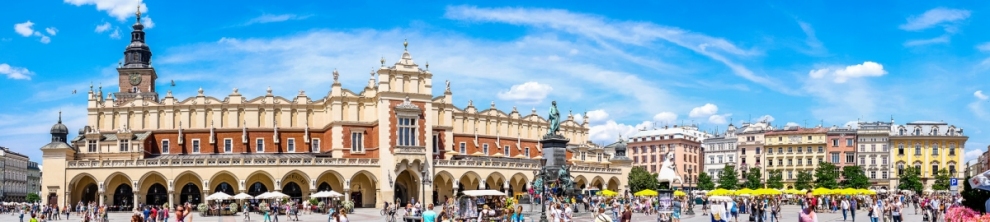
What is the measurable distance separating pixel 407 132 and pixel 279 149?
12292 millimetres

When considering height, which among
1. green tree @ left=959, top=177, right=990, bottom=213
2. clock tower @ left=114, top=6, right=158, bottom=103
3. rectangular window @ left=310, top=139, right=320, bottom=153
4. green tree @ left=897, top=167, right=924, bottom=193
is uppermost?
clock tower @ left=114, top=6, right=158, bottom=103

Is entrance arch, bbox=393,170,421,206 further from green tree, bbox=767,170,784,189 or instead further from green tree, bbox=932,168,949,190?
green tree, bbox=932,168,949,190

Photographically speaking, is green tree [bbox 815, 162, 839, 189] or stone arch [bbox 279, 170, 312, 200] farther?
green tree [bbox 815, 162, 839, 189]

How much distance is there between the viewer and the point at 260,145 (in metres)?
84.4

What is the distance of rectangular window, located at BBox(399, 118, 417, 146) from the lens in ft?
262

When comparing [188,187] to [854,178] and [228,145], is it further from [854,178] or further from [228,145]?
[854,178]

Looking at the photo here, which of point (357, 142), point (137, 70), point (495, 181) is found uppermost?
point (137, 70)

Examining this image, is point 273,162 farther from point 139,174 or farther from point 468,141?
point 468,141

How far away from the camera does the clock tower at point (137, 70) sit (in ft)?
348

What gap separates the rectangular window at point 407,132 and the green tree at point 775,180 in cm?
5706

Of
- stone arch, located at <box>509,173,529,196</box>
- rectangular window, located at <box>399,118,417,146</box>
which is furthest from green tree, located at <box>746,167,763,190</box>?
rectangular window, located at <box>399,118,417,146</box>

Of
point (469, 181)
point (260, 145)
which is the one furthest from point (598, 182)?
point (260, 145)

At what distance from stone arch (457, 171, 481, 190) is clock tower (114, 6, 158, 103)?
39521mm

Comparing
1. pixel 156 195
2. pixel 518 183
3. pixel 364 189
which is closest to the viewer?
pixel 156 195
